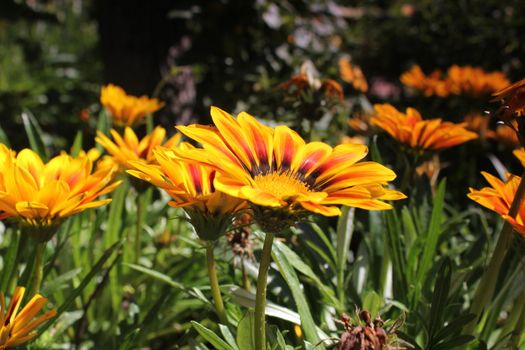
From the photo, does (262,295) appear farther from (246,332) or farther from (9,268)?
(9,268)

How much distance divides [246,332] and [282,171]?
181 mm

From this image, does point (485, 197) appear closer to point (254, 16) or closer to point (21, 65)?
point (254, 16)

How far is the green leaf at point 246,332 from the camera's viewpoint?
644 millimetres

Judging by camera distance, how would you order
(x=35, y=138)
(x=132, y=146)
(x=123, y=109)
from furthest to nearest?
(x=123, y=109) → (x=35, y=138) → (x=132, y=146)

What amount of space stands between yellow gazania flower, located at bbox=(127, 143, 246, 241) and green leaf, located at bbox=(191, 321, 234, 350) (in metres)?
0.09

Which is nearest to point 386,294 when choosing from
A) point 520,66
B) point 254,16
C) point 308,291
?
point 308,291

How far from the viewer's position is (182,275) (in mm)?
1151

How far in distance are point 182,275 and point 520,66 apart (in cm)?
205

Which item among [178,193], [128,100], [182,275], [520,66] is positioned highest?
[520,66]

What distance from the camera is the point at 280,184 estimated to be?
667 mm

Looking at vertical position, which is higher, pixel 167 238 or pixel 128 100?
pixel 128 100

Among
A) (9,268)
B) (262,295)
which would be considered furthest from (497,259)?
(9,268)

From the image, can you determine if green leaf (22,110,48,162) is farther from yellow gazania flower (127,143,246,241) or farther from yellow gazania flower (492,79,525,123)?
yellow gazania flower (492,79,525,123)

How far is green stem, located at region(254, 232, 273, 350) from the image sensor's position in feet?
1.94
